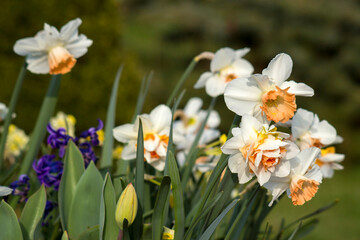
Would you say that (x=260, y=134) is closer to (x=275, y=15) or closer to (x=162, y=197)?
(x=162, y=197)

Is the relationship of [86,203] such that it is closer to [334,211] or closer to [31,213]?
[31,213]

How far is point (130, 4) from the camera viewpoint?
9.67m

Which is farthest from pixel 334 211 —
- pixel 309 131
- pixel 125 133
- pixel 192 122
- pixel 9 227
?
pixel 9 227

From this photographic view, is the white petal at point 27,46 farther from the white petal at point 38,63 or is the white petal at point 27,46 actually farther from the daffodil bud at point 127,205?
the daffodil bud at point 127,205

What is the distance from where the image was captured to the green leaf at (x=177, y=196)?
0.84 metres

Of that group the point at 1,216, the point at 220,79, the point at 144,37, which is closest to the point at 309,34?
the point at 144,37

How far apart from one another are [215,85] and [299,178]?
39 cm

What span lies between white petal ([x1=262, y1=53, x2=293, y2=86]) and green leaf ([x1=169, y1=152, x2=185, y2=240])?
23 centimetres

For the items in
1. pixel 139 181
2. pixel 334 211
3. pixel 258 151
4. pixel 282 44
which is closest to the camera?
pixel 258 151

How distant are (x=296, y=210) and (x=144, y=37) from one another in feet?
15.0

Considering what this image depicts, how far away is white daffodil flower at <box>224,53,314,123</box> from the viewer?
0.81 meters

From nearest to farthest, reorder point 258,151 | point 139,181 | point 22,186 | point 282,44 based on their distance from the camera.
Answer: point 258,151 < point 139,181 < point 22,186 < point 282,44

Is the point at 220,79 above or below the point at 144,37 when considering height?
below

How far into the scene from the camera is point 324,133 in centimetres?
101
